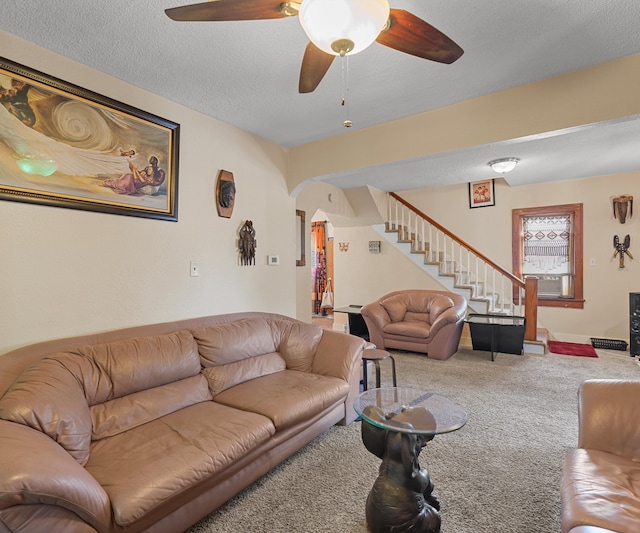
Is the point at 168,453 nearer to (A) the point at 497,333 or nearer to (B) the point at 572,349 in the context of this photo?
(A) the point at 497,333

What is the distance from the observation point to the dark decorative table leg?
4.80 feet

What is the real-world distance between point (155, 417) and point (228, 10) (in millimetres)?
2030

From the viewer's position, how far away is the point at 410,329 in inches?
182

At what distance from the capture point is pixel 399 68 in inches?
89.8

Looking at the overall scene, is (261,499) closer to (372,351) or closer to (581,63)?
(372,351)

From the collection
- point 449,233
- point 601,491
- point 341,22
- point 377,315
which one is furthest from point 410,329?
point 341,22

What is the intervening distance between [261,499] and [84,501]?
0.91 m

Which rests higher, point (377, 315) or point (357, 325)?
point (377, 315)

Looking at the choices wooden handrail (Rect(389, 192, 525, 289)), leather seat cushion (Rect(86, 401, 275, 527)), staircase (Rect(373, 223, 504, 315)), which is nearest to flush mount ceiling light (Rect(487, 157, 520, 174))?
wooden handrail (Rect(389, 192, 525, 289))

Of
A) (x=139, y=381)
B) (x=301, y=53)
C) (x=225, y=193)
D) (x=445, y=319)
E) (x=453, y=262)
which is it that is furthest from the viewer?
(x=453, y=262)

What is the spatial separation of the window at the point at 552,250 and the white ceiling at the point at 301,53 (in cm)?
255

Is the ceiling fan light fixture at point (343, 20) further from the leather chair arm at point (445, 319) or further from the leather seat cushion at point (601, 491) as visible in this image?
the leather chair arm at point (445, 319)

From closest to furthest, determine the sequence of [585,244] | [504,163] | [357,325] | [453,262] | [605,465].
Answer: [605,465]
[504,163]
[585,244]
[357,325]
[453,262]

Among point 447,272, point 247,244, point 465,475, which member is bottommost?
point 465,475
